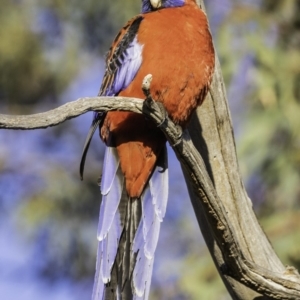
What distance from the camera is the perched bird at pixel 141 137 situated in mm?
3877

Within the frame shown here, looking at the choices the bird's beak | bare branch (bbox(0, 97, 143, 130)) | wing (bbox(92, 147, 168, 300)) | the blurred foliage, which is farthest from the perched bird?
the blurred foliage

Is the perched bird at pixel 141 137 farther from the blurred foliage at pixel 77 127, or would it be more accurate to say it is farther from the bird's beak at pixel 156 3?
the blurred foliage at pixel 77 127

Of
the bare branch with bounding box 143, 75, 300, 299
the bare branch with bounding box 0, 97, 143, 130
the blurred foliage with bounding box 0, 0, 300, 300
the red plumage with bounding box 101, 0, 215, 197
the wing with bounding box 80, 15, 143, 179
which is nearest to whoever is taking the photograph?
the bare branch with bounding box 0, 97, 143, 130

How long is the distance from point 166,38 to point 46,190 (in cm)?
517

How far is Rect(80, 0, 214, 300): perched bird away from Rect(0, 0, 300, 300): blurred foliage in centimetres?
254

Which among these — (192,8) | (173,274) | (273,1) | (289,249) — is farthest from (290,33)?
(192,8)

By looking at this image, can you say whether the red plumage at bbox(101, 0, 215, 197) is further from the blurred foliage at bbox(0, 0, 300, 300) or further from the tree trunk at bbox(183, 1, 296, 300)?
the blurred foliage at bbox(0, 0, 300, 300)

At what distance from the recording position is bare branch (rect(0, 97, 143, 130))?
10.2 ft

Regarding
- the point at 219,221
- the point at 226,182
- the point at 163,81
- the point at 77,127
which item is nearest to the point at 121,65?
the point at 163,81

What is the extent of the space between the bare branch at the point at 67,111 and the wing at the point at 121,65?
0.65m

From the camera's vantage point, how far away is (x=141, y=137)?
3.95 meters

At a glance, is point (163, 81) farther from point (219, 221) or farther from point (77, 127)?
point (77, 127)

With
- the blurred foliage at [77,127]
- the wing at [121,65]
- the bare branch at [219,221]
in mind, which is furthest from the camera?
the blurred foliage at [77,127]

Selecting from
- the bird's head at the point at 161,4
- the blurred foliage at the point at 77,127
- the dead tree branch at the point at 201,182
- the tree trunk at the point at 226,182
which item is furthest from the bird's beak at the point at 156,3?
the blurred foliage at the point at 77,127
